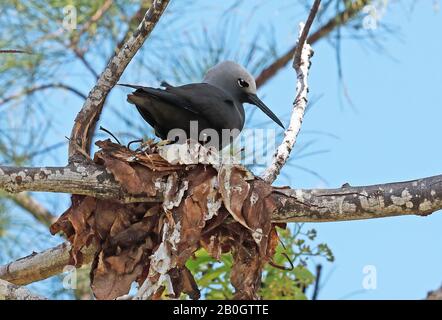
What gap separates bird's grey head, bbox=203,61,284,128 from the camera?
224 inches

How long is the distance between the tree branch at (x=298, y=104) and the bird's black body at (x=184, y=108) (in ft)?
1.35

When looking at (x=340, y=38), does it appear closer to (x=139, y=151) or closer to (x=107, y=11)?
(x=107, y=11)

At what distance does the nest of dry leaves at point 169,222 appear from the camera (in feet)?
13.1

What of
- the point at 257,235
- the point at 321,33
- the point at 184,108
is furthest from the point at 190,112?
the point at 321,33

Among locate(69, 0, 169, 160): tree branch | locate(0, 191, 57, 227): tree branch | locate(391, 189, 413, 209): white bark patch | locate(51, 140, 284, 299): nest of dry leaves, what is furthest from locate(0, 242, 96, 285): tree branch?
locate(0, 191, 57, 227): tree branch

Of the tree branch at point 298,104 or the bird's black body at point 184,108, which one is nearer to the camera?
the tree branch at point 298,104

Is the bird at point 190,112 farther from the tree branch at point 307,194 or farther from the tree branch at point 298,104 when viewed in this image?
the tree branch at point 307,194

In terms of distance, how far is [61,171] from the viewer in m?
3.86

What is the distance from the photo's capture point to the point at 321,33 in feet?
23.0

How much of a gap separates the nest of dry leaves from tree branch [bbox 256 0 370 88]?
2645 mm

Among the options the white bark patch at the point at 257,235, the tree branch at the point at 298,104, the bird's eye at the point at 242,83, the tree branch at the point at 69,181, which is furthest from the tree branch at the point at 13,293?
the bird's eye at the point at 242,83

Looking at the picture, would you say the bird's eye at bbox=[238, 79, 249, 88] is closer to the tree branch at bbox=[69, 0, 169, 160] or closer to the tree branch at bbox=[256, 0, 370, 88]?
the tree branch at bbox=[256, 0, 370, 88]
